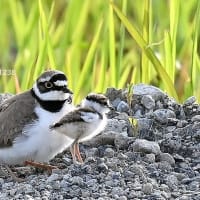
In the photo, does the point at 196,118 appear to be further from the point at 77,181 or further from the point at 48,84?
the point at 77,181

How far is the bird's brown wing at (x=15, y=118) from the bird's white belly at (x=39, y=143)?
0.11ft

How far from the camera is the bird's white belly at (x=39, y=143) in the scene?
5.61 m

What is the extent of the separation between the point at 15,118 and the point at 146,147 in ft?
2.56

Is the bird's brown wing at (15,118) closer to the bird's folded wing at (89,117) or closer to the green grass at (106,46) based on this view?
the bird's folded wing at (89,117)

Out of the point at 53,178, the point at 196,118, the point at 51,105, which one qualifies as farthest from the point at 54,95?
the point at 196,118

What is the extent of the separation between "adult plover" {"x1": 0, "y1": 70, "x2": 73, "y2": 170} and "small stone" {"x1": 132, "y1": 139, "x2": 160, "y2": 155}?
1.33ft

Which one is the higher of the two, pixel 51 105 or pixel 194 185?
pixel 51 105

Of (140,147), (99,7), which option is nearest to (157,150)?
(140,147)

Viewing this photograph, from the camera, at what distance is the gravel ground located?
5.13 meters

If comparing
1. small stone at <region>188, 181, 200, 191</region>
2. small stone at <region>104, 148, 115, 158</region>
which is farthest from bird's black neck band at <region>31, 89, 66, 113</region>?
small stone at <region>188, 181, 200, 191</region>

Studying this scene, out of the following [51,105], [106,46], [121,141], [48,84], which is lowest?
[121,141]

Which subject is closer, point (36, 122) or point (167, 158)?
point (167, 158)

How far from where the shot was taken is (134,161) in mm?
5508

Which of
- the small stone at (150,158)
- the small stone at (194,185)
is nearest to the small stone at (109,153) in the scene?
the small stone at (150,158)
